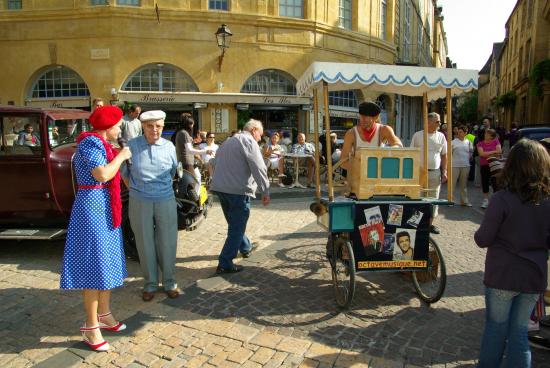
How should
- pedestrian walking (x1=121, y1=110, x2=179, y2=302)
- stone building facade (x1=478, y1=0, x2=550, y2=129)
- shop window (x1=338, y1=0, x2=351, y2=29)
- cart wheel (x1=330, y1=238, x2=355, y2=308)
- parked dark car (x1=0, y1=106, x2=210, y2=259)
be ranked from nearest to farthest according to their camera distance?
cart wheel (x1=330, y1=238, x2=355, y2=308) < pedestrian walking (x1=121, y1=110, x2=179, y2=302) < parked dark car (x1=0, y1=106, x2=210, y2=259) < shop window (x1=338, y1=0, x2=351, y2=29) < stone building facade (x1=478, y1=0, x2=550, y2=129)

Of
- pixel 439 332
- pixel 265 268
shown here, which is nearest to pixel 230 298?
pixel 265 268

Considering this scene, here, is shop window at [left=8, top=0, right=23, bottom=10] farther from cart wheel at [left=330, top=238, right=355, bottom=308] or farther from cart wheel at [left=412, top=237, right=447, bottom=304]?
cart wheel at [left=412, top=237, right=447, bottom=304]

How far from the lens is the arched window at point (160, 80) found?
52.4 ft

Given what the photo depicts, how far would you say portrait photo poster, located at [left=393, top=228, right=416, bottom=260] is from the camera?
418 cm

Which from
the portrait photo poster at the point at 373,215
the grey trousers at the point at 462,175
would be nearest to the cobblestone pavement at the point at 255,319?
the portrait photo poster at the point at 373,215

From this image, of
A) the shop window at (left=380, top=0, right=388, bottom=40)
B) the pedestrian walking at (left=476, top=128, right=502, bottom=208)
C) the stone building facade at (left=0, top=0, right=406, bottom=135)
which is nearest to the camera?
the pedestrian walking at (left=476, top=128, right=502, bottom=208)

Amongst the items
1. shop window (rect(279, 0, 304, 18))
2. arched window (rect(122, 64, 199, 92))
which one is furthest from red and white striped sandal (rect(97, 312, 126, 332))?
shop window (rect(279, 0, 304, 18))

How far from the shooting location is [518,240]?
104 inches

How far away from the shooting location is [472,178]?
13.5m

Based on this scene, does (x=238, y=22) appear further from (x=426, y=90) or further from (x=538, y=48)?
(x=538, y=48)

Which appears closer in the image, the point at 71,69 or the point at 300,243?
the point at 300,243

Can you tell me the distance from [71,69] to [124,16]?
2728 mm

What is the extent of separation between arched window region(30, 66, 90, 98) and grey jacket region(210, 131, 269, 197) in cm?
1298

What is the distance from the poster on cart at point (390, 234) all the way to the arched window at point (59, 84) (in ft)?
47.8
